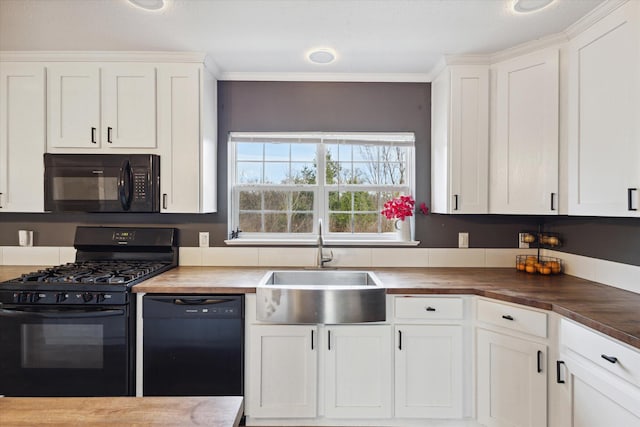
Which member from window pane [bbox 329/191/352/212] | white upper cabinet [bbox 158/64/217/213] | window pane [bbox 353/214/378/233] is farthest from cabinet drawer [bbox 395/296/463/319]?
white upper cabinet [bbox 158/64/217/213]

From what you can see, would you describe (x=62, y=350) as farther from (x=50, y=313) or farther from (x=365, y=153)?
(x=365, y=153)

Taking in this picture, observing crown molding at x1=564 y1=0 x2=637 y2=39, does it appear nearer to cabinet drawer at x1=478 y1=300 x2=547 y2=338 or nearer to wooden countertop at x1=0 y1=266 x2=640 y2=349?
wooden countertop at x1=0 y1=266 x2=640 y2=349

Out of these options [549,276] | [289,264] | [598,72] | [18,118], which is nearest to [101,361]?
[289,264]

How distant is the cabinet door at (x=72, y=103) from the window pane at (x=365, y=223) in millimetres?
1925

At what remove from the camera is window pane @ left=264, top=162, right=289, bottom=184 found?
9.04ft

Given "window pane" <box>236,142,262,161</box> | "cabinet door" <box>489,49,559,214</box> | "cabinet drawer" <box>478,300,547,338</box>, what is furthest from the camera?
"window pane" <box>236,142,262,161</box>

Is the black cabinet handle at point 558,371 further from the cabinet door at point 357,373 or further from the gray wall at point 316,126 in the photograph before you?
the gray wall at point 316,126

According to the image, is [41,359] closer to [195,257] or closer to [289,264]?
[195,257]

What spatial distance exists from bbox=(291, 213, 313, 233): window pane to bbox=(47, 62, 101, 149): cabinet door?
147 centimetres

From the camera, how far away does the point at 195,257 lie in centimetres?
260

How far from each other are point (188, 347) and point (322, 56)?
2.00 metres

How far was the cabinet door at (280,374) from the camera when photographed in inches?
76.0

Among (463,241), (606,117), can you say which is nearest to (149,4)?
(606,117)

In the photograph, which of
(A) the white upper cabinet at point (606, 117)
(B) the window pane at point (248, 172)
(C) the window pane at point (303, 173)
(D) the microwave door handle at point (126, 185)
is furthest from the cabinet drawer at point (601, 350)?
(D) the microwave door handle at point (126, 185)
